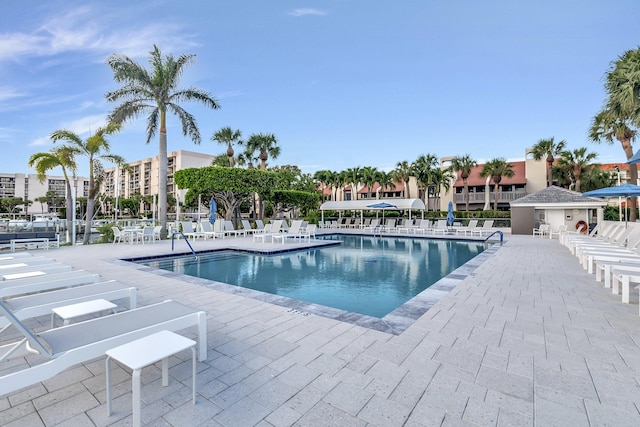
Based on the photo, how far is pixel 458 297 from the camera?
16.9ft

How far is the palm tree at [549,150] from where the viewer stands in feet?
103

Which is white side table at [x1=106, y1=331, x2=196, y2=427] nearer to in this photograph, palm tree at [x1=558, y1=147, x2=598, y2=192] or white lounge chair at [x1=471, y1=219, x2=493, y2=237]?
white lounge chair at [x1=471, y1=219, x2=493, y2=237]

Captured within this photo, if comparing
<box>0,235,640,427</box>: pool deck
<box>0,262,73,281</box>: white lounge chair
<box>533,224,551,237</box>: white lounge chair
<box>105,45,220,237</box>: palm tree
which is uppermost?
<box>105,45,220,237</box>: palm tree

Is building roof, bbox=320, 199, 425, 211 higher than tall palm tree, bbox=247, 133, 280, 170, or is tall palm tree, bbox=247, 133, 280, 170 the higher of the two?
tall palm tree, bbox=247, 133, 280, 170

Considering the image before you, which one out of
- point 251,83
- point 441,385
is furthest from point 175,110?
point 441,385

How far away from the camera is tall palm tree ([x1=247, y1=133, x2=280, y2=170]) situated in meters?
29.3

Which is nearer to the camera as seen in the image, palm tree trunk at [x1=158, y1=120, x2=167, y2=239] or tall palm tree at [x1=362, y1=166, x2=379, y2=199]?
palm tree trunk at [x1=158, y1=120, x2=167, y2=239]

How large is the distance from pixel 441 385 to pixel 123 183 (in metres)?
103

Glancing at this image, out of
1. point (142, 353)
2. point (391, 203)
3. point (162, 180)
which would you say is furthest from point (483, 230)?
point (142, 353)

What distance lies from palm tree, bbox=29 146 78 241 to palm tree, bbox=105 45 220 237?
2.61 metres

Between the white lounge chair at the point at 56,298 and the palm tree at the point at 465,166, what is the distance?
36.5 meters

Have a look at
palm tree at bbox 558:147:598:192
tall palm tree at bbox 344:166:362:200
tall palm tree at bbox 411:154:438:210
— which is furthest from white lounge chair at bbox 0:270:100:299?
palm tree at bbox 558:147:598:192

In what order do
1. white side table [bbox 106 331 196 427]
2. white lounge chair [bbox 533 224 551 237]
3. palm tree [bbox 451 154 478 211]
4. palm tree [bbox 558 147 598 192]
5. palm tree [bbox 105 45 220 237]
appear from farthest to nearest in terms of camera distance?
palm tree [bbox 451 154 478 211], palm tree [bbox 558 147 598 192], white lounge chair [bbox 533 224 551 237], palm tree [bbox 105 45 220 237], white side table [bbox 106 331 196 427]

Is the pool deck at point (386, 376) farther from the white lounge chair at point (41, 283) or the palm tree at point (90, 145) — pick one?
the palm tree at point (90, 145)
